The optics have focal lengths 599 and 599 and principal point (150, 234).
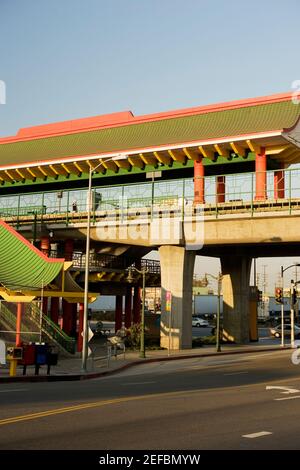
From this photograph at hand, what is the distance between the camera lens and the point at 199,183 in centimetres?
4347

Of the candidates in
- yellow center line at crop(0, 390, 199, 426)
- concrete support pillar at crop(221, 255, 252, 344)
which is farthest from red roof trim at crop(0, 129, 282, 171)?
yellow center line at crop(0, 390, 199, 426)

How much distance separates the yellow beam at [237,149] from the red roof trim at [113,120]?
154 inches

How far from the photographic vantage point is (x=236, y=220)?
38375 millimetres

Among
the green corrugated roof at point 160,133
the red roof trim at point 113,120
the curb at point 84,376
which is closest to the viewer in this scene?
the curb at point 84,376

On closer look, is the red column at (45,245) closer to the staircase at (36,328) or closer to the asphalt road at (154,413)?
the staircase at (36,328)

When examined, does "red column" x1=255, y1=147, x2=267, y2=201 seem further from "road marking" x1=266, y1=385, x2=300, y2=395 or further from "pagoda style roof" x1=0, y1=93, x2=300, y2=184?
"road marking" x1=266, y1=385, x2=300, y2=395

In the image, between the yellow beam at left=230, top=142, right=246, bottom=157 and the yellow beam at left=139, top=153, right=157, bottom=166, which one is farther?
the yellow beam at left=139, top=153, right=157, bottom=166

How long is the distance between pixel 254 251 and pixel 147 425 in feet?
119

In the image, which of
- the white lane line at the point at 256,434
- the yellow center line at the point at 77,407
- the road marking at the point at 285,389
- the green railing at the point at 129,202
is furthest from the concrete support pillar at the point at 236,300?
the white lane line at the point at 256,434

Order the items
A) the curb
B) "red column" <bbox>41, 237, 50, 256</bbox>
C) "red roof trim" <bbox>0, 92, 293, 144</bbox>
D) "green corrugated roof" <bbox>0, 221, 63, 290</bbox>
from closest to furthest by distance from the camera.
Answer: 1. the curb
2. "green corrugated roof" <bbox>0, 221, 63, 290</bbox>
3. "red roof trim" <bbox>0, 92, 293, 144</bbox>
4. "red column" <bbox>41, 237, 50, 256</bbox>

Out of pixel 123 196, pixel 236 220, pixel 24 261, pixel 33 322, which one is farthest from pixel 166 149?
pixel 33 322

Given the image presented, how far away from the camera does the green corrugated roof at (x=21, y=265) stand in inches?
1289

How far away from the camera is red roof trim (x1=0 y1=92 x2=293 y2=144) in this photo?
4428 centimetres

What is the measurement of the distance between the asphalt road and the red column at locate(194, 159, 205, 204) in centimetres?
1924
